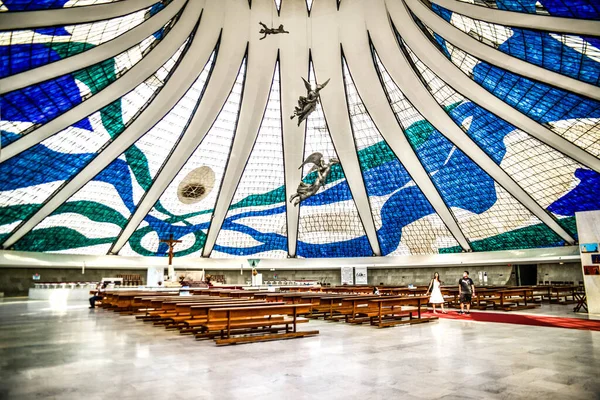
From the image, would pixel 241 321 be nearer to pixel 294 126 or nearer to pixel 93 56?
pixel 93 56

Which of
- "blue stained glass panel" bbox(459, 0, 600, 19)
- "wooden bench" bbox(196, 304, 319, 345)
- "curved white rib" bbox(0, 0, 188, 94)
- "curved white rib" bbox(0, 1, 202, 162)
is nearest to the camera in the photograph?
"wooden bench" bbox(196, 304, 319, 345)

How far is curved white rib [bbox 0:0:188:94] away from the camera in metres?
17.6

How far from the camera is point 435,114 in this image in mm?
26297

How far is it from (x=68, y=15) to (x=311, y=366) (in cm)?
1678

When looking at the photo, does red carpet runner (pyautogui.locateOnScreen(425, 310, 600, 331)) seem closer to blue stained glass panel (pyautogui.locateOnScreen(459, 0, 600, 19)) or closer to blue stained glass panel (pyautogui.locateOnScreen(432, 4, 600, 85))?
blue stained glass panel (pyautogui.locateOnScreen(432, 4, 600, 85))

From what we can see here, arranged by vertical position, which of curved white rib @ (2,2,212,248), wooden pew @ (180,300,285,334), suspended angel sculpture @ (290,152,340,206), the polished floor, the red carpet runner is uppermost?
curved white rib @ (2,2,212,248)

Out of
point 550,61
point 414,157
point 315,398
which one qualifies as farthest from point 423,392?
point 414,157

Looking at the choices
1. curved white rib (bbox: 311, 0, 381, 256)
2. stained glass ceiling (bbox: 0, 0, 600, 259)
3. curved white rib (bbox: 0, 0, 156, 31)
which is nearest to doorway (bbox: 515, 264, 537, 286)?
stained glass ceiling (bbox: 0, 0, 600, 259)

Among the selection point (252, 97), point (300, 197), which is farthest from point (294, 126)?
point (300, 197)

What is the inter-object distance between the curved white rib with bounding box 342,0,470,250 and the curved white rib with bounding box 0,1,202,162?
31.7 ft

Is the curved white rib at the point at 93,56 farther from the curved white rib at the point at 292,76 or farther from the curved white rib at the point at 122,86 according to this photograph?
the curved white rib at the point at 292,76

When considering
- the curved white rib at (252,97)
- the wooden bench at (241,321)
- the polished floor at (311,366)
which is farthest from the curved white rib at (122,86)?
the wooden bench at (241,321)

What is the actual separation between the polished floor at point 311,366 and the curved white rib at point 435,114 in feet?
59.6

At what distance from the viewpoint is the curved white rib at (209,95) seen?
24656mm
